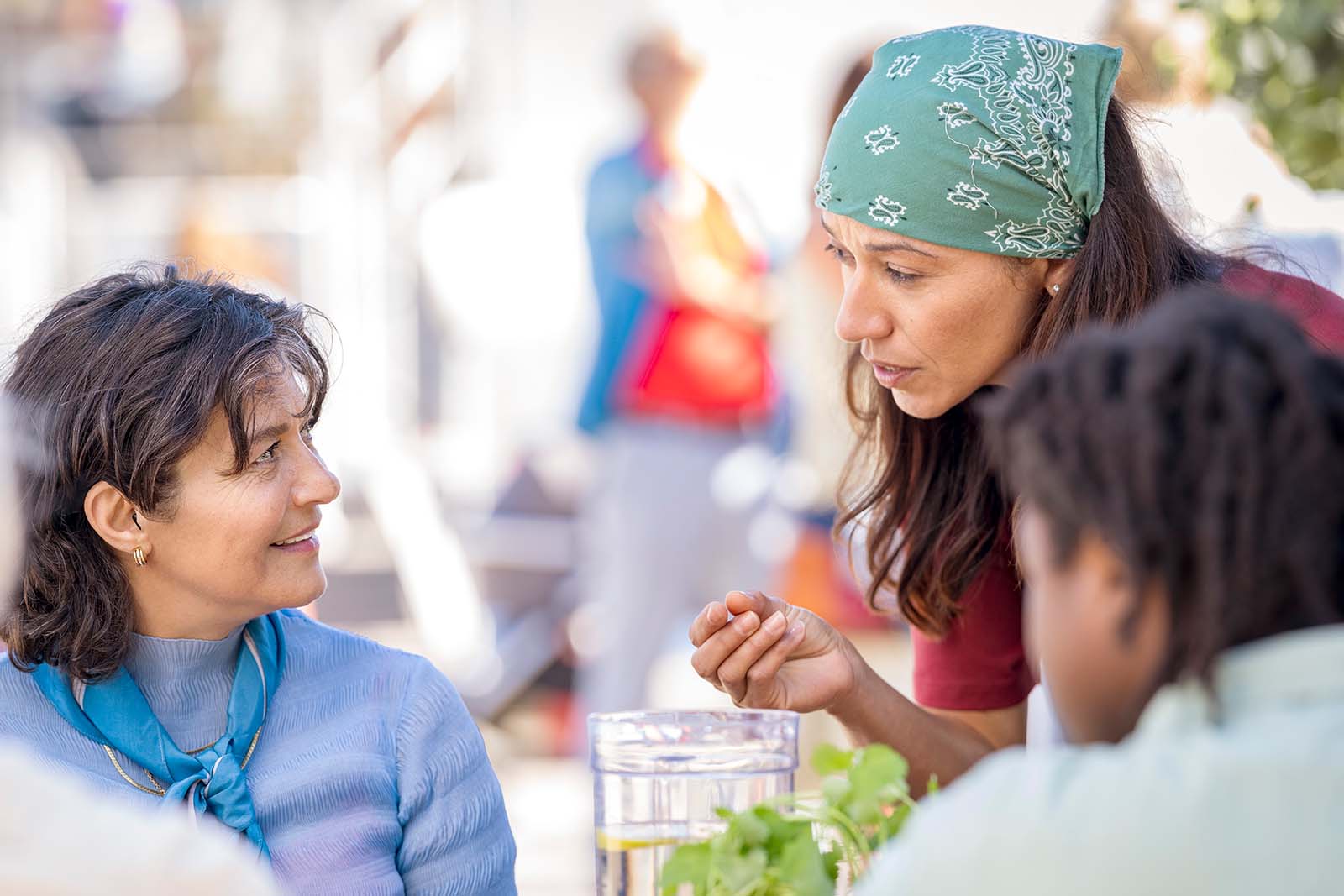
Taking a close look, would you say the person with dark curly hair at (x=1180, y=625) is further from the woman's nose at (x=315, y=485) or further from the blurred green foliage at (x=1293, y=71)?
the blurred green foliage at (x=1293, y=71)

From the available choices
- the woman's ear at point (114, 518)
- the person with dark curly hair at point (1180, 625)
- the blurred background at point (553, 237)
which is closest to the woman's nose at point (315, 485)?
the woman's ear at point (114, 518)

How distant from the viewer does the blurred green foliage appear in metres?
1.93

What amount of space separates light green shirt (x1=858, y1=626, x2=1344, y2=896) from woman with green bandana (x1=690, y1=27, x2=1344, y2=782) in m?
0.67

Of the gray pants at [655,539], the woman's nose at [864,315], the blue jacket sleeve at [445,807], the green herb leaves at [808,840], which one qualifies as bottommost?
the gray pants at [655,539]

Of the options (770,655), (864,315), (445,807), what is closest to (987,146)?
(864,315)

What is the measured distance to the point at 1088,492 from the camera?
0.93 metres

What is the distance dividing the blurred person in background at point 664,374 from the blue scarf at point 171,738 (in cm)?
235

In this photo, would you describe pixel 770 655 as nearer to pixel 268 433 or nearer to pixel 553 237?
pixel 268 433

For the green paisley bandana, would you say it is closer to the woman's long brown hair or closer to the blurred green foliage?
the woman's long brown hair

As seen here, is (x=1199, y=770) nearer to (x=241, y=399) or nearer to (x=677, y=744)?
(x=677, y=744)

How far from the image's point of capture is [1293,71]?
1.98 meters

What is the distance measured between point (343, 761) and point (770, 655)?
1.57ft

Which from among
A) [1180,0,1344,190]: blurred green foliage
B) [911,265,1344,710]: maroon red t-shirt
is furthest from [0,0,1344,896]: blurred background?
[911,265,1344,710]: maroon red t-shirt

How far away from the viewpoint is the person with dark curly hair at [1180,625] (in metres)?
0.84
